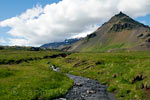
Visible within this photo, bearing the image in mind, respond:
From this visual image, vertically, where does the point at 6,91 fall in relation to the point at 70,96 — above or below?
above

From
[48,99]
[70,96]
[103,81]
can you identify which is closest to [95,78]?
[103,81]

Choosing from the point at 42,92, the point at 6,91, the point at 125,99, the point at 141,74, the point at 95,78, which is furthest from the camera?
the point at 95,78

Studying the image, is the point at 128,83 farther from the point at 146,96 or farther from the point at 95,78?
the point at 95,78

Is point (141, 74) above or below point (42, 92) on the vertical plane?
above

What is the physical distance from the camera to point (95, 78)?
53719 mm

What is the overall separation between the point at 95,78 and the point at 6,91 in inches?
1182

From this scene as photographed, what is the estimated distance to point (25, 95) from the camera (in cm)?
3111

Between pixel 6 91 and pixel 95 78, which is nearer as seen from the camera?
pixel 6 91

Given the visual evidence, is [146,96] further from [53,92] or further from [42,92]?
[42,92]

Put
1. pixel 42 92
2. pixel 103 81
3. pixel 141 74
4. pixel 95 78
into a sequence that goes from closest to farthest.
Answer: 1. pixel 42 92
2. pixel 141 74
3. pixel 103 81
4. pixel 95 78

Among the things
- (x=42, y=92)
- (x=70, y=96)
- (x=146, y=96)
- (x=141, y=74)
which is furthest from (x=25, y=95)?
(x=141, y=74)

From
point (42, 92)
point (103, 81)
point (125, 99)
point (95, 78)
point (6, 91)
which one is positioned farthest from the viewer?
point (95, 78)

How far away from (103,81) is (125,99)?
17.4m

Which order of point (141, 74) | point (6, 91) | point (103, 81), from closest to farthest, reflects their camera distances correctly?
point (6, 91) → point (141, 74) → point (103, 81)
